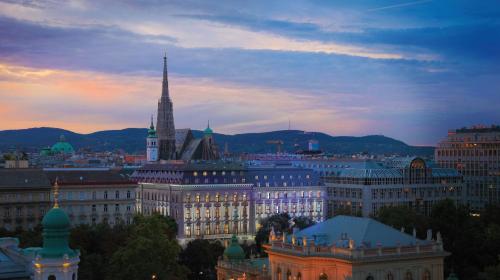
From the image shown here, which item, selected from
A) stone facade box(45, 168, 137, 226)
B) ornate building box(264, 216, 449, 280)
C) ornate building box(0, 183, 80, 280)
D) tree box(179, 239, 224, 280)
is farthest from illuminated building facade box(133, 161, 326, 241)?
ornate building box(0, 183, 80, 280)

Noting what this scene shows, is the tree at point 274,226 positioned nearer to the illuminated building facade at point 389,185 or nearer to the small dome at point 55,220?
the illuminated building facade at point 389,185

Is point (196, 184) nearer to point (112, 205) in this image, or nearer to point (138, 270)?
point (112, 205)

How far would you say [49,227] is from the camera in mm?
52344

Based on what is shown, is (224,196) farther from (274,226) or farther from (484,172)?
(484,172)

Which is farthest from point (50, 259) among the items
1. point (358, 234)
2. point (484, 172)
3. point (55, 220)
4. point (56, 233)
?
point (484, 172)

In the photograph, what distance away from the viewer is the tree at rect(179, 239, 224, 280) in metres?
Answer: 104

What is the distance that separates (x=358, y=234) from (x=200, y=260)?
3969cm

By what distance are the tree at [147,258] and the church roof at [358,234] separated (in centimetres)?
1704

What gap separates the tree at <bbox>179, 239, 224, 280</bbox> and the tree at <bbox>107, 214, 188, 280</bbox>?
17230 mm

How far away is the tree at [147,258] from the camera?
8106 centimetres

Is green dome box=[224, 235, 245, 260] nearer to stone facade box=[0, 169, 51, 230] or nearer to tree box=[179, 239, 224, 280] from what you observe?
tree box=[179, 239, 224, 280]

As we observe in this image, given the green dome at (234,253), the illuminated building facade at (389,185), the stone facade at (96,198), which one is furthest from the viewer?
the illuminated building facade at (389,185)

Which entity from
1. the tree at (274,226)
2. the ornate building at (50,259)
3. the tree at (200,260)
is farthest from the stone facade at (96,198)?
the ornate building at (50,259)

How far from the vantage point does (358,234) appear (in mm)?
69188
